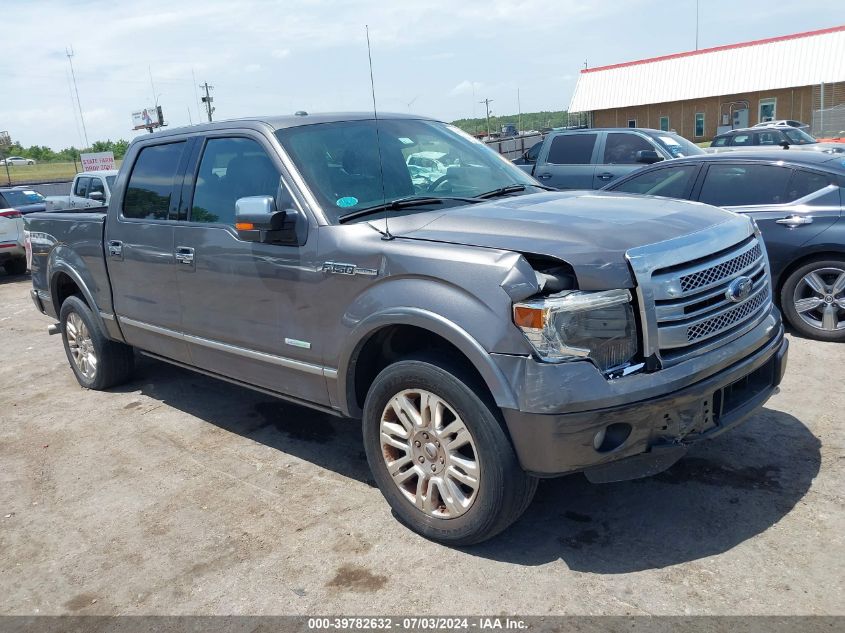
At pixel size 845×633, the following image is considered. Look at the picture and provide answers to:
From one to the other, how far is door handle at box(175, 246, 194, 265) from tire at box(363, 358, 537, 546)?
1.72m

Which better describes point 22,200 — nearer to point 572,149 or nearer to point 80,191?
point 80,191

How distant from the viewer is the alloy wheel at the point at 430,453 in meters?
3.29

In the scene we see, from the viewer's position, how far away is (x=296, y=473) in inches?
175

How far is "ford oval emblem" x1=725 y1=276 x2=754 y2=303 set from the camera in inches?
131

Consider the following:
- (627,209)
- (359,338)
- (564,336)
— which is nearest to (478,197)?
(627,209)

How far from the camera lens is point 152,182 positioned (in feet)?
16.9

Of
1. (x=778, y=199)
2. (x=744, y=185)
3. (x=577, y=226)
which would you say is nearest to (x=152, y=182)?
(x=577, y=226)

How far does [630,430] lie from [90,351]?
16.2 feet

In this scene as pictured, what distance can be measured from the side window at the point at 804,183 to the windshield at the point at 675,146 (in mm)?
4830

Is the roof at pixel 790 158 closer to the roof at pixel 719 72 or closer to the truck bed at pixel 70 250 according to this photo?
the truck bed at pixel 70 250

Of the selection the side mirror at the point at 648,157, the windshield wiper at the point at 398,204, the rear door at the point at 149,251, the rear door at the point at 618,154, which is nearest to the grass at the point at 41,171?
the rear door at the point at 618,154

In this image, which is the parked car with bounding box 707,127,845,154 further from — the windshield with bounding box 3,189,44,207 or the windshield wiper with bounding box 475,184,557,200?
the windshield wiper with bounding box 475,184,557,200

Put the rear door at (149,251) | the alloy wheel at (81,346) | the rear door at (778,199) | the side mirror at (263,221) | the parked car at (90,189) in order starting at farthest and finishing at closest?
the parked car at (90,189) → the alloy wheel at (81,346) → the rear door at (778,199) → the rear door at (149,251) → the side mirror at (263,221)

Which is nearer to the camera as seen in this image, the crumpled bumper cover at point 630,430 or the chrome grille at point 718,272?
the crumpled bumper cover at point 630,430
